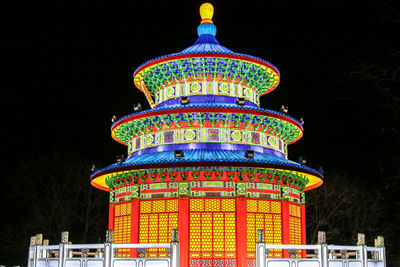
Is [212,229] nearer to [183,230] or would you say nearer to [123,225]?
[183,230]

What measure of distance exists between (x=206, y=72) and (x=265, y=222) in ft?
30.4

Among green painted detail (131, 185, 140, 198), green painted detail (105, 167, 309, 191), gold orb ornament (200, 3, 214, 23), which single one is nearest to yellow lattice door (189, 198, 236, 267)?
green painted detail (105, 167, 309, 191)

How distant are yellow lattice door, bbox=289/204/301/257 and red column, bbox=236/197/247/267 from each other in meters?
3.34

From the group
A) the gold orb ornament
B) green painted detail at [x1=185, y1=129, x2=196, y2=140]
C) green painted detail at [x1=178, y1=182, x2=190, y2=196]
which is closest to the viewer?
green painted detail at [x1=178, y1=182, x2=190, y2=196]

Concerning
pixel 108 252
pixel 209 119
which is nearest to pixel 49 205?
pixel 209 119

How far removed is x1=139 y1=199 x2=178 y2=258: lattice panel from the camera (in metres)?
25.7

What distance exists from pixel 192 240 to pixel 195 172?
10.7 feet

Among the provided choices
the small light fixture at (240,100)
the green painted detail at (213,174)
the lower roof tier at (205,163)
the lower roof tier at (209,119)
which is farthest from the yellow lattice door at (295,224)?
the small light fixture at (240,100)

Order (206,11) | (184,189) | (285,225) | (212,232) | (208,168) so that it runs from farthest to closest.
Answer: (206,11) < (285,225) < (208,168) < (184,189) < (212,232)

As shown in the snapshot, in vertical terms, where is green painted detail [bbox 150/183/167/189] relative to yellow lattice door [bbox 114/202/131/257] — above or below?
above

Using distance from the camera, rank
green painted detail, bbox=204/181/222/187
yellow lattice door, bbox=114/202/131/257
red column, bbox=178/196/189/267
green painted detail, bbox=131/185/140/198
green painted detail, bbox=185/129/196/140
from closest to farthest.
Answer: red column, bbox=178/196/189/267 → green painted detail, bbox=204/181/222/187 → green painted detail, bbox=131/185/140/198 → yellow lattice door, bbox=114/202/131/257 → green painted detail, bbox=185/129/196/140

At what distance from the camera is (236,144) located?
2783cm

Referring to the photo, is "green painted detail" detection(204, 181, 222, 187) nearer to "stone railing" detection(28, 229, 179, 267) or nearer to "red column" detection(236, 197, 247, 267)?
"red column" detection(236, 197, 247, 267)

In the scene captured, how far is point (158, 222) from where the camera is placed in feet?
85.1
